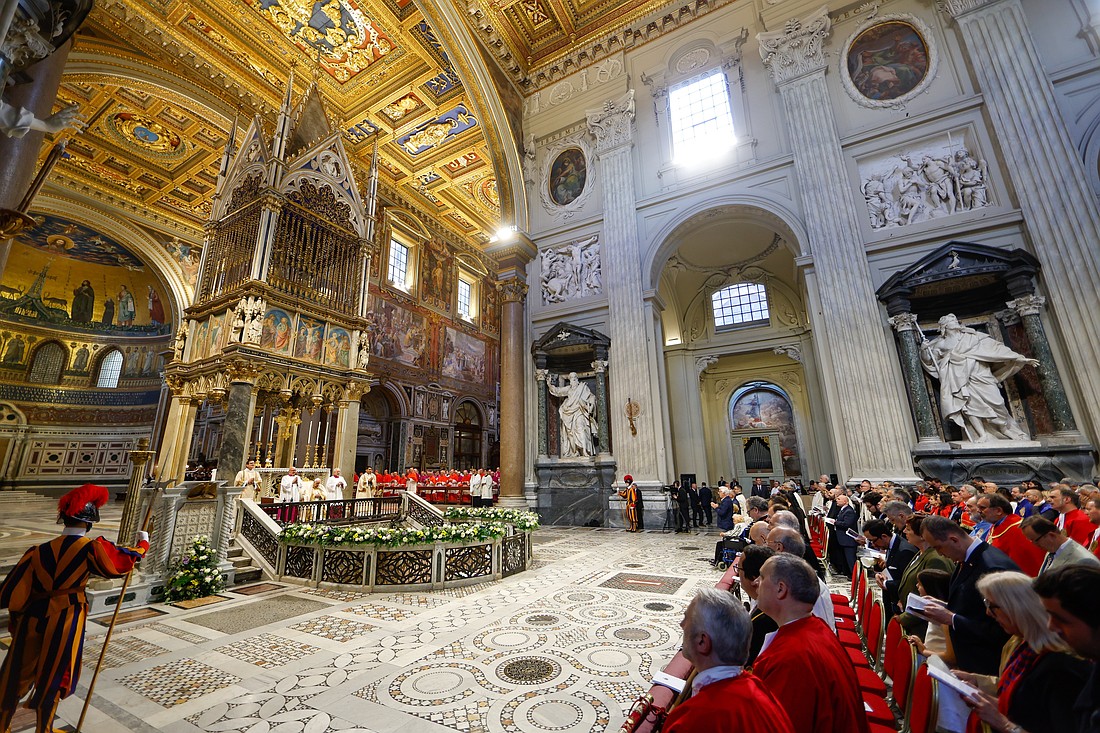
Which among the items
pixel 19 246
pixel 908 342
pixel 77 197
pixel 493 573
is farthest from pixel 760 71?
pixel 19 246

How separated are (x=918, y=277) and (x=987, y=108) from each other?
3739 mm

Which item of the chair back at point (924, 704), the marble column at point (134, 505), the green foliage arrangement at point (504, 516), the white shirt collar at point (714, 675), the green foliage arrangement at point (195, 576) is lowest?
the green foliage arrangement at point (195, 576)

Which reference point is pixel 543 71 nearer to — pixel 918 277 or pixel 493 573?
pixel 918 277

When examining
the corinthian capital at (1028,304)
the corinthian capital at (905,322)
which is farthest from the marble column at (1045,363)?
the corinthian capital at (905,322)

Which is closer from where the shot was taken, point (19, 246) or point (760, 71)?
point (760, 71)

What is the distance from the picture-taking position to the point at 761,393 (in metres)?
15.9

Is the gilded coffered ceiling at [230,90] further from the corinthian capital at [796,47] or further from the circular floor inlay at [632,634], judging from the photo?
the circular floor inlay at [632,634]

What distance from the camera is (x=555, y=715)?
2453mm

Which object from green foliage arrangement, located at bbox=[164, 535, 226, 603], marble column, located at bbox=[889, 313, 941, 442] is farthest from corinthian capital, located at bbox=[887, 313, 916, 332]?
green foliage arrangement, located at bbox=[164, 535, 226, 603]

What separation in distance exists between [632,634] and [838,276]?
871 cm

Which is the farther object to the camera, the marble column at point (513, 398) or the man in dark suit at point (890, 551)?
the marble column at point (513, 398)

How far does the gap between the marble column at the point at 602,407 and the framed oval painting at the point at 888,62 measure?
848cm

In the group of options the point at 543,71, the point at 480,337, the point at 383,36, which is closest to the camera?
the point at 383,36

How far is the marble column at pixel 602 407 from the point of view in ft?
36.2
